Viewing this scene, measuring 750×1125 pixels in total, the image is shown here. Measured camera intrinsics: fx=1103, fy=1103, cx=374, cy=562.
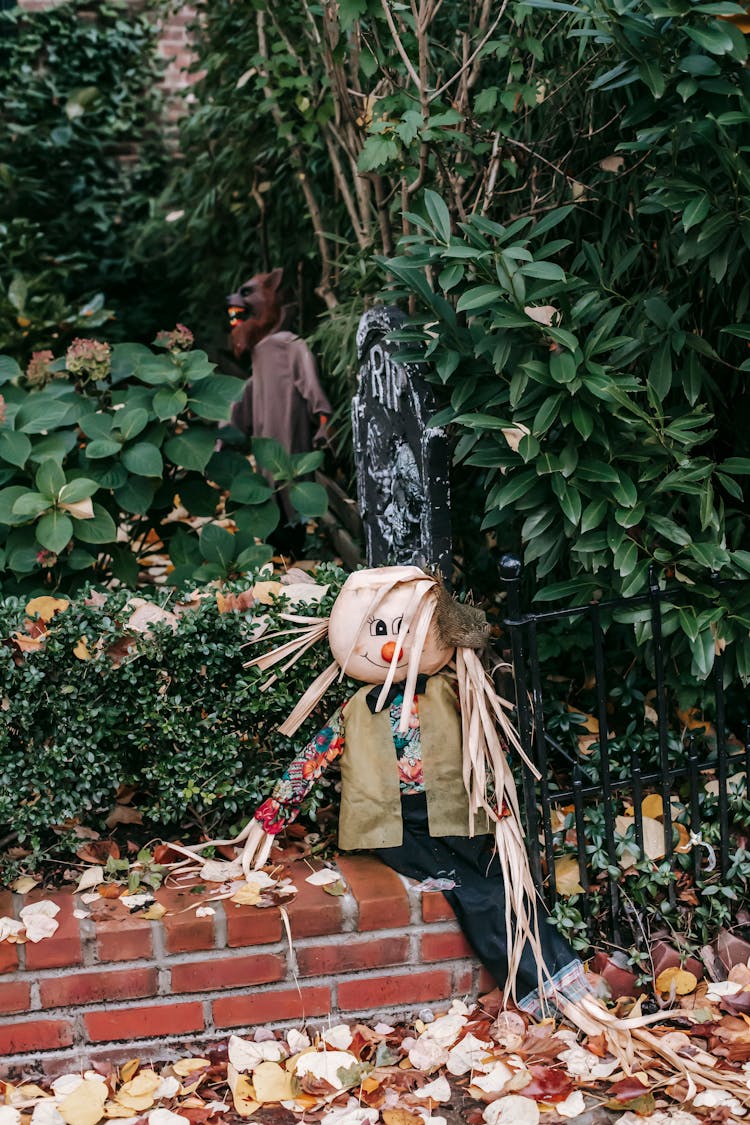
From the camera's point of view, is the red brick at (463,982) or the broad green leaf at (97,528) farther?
the broad green leaf at (97,528)

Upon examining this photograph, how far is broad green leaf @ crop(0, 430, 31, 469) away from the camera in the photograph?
9.91 ft

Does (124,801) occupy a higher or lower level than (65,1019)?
higher

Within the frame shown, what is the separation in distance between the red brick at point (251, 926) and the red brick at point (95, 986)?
179mm

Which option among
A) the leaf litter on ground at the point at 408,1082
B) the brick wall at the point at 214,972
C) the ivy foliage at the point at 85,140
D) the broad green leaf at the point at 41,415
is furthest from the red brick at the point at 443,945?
the ivy foliage at the point at 85,140

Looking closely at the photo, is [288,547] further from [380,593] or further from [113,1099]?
[113,1099]

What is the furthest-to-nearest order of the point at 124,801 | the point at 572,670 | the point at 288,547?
the point at 288,547 < the point at 572,670 < the point at 124,801

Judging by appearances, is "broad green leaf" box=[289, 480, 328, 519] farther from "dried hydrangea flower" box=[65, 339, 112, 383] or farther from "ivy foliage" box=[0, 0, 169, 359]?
"ivy foliage" box=[0, 0, 169, 359]

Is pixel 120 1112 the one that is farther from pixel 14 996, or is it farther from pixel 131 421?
pixel 131 421

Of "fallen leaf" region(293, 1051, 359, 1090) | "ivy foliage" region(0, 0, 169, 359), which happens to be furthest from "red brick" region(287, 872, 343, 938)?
"ivy foliage" region(0, 0, 169, 359)

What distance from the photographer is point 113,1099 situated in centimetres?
215

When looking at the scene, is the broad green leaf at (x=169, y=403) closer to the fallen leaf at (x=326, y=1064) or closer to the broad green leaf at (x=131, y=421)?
the broad green leaf at (x=131, y=421)

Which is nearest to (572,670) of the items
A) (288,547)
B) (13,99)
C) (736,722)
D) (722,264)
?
→ (736,722)

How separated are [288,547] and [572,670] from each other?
5.19 feet

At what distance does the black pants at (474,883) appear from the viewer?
7.55 feet
